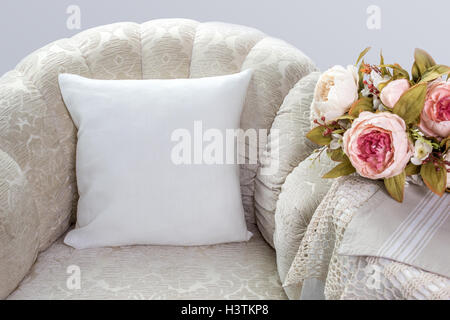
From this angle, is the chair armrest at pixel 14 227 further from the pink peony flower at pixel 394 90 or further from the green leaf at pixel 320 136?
the pink peony flower at pixel 394 90

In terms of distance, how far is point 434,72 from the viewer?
2.76ft

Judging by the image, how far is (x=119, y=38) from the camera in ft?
4.38

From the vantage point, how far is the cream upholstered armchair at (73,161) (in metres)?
1.06

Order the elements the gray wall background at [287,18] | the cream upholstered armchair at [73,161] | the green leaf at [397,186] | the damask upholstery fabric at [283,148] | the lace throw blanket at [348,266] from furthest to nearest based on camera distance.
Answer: the gray wall background at [287,18] < the damask upholstery fabric at [283,148] < the cream upholstered armchair at [73,161] < the green leaf at [397,186] < the lace throw blanket at [348,266]

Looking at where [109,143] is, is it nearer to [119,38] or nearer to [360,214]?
[119,38]

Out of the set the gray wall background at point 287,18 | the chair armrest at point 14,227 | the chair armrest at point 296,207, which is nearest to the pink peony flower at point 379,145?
the chair armrest at point 296,207

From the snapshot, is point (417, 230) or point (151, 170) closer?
point (417, 230)

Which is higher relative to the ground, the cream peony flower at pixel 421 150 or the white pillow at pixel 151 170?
the cream peony flower at pixel 421 150

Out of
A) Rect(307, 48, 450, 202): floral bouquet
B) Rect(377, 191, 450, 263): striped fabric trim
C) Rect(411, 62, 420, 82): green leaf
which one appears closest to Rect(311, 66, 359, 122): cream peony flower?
Rect(307, 48, 450, 202): floral bouquet

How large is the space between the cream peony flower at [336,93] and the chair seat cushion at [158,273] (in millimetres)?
442

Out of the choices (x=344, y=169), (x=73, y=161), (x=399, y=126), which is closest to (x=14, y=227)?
(x=73, y=161)

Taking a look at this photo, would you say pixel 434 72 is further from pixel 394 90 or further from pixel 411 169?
pixel 411 169

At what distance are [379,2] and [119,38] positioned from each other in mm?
948

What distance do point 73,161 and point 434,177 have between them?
0.94 m
